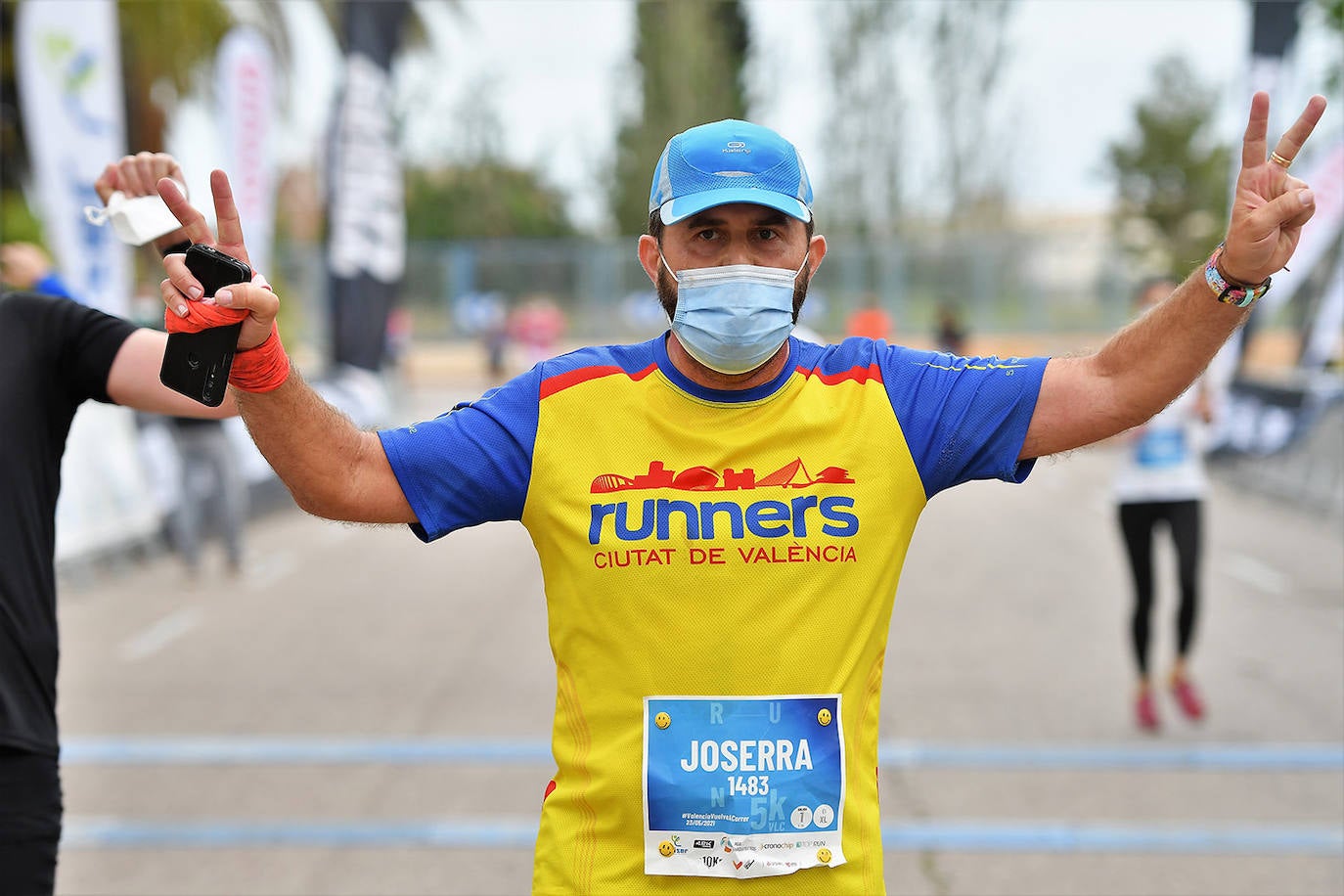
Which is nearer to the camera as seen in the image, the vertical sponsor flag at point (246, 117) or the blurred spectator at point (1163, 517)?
the blurred spectator at point (1163, 517)

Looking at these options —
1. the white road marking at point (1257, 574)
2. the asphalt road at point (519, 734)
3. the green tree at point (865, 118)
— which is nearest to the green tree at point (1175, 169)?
the green tree at point (865, 118)

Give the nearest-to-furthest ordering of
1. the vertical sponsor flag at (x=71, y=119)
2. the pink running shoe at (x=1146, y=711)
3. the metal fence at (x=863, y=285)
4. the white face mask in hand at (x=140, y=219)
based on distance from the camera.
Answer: the white face mask in hand at (x=140, y=219)
the pink running shoe at (x=1146, y=711)
the vertical sponsor flag at (x=71, y=119)
the metal fence at (x=863, y=285)

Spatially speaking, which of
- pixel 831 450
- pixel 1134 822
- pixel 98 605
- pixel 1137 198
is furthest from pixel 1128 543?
pixel 1137 198

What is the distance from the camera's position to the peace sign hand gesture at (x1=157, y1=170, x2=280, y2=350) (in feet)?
6.49

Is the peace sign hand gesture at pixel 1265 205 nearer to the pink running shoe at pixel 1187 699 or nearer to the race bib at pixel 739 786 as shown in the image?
the race bib at pixel 739 786

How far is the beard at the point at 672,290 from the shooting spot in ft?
7.85

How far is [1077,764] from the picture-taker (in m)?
5.74

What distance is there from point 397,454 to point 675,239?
0.62 m

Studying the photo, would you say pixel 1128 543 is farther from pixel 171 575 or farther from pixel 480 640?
pixel 171 575

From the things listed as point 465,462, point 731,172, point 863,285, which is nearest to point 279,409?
point 465,462

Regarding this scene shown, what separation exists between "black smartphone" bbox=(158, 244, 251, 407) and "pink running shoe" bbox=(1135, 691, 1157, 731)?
5332 mm

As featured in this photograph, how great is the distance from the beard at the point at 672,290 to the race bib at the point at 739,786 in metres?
0.69

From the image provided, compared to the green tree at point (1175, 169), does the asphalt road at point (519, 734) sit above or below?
below

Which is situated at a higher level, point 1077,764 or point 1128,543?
point 1128,543
